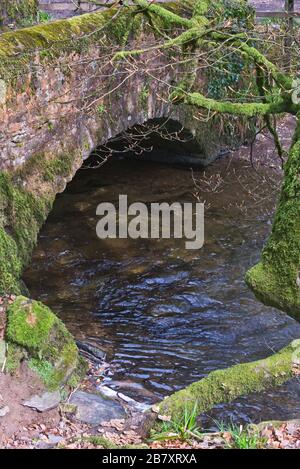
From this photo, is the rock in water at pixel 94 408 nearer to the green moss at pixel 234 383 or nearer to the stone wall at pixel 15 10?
the green moss at pixel 234 383

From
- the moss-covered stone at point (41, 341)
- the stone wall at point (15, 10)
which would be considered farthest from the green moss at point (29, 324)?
the stone wall at point (15, 10)

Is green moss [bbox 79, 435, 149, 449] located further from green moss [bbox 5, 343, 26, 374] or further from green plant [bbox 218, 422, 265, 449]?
green moss [bbox 5, 343, 26, 374]

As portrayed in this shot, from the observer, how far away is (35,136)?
6.51 m

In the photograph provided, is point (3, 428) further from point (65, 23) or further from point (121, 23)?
point (121, 23)

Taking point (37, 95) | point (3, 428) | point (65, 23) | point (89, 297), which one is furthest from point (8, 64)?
point (3, 428)

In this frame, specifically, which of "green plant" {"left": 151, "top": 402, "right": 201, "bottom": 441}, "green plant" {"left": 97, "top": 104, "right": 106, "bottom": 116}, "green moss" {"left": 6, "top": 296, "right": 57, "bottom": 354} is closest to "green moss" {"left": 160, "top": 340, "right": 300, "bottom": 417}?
"green plant" {"left": 151, "top": 402, "right": 201, "bottom": 441}

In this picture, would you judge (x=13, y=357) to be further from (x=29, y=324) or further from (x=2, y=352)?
(x=29, y=324)

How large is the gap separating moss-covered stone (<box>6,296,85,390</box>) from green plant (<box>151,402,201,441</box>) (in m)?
1.15

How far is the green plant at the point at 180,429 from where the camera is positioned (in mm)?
4145

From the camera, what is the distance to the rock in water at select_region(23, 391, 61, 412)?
481 cm

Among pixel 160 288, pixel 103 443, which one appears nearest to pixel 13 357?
pixel 103 443

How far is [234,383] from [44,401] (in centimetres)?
148

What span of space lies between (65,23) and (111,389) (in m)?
3.87
